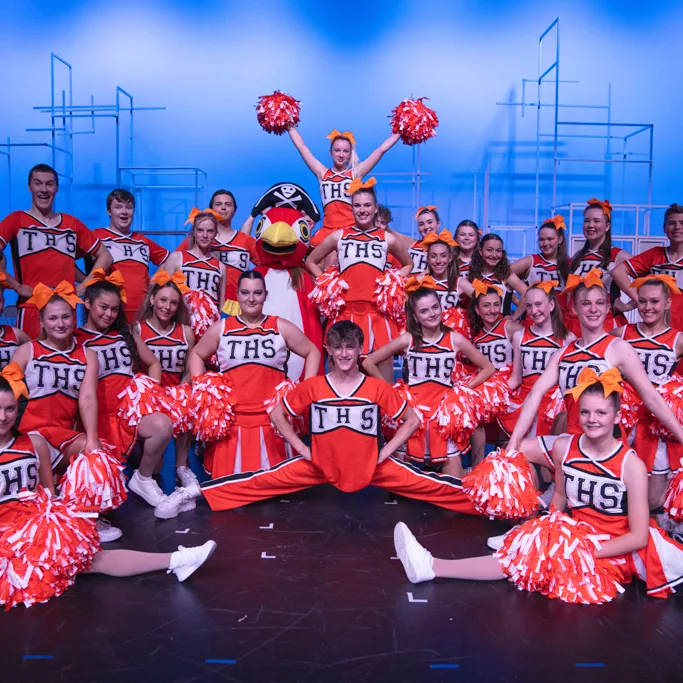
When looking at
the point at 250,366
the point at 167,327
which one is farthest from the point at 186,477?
the point at 167,327

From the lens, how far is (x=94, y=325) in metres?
3.35

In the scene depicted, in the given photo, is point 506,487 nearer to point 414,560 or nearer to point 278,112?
point 414,560

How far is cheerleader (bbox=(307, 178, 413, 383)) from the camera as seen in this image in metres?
3.92

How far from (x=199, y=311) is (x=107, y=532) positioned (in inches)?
59.2

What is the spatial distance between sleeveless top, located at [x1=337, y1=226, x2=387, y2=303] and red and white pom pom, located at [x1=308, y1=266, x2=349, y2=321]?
64mm

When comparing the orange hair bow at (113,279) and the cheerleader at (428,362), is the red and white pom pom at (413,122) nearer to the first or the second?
the cheerleader at (428,362)

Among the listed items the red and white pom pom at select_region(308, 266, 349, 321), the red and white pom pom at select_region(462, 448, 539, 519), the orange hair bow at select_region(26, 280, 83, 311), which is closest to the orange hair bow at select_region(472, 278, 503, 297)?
the red and white pom pom at select_region(308, 266, 349, 321)

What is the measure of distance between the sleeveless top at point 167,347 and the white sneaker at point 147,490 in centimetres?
56

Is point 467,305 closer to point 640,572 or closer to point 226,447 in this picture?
point 226,447

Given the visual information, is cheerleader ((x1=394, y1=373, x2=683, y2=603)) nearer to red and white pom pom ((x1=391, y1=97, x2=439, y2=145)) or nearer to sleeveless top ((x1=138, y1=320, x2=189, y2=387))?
sleeveless top ((x1=138, y1=320, x2=189, y2=387))

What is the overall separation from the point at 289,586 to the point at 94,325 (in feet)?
5.45

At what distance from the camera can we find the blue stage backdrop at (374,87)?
7.30 m

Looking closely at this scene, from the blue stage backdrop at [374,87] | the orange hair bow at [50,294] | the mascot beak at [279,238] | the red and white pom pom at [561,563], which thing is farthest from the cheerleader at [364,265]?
the blue stage backdrop at [374,87]

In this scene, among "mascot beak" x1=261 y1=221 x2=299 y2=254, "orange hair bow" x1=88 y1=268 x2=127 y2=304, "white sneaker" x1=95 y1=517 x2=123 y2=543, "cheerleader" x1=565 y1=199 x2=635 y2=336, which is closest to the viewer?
"white sneaker" x1=95 y1=517 x2=123 y2=543
